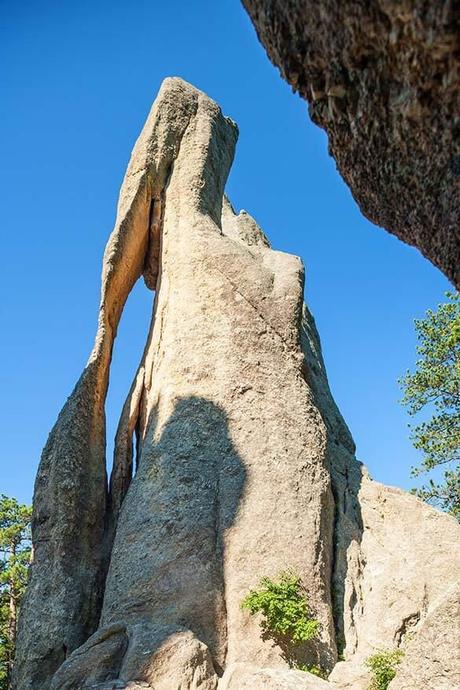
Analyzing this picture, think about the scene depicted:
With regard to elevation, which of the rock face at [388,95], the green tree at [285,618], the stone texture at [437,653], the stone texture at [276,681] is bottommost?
the stone texture at [276,681]

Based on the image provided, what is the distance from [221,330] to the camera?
A: 13469 mm

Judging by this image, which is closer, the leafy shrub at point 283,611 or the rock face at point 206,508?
the leafy shrub at point 283,611

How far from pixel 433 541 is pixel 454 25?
10.8 m

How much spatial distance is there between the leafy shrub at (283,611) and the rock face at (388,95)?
758 cm

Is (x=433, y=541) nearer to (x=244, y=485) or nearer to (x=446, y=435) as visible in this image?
(x=244, y=485)

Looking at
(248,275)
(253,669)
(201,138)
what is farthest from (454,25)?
(201,138)

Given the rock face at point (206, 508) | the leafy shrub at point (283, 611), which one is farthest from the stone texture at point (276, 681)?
the leafy shrub at point (283, 611)

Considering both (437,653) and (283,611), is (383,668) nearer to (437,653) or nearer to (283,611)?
(283,611)

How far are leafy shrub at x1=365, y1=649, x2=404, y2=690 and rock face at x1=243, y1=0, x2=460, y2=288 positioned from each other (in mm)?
6911

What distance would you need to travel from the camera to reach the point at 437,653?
19.8 feet

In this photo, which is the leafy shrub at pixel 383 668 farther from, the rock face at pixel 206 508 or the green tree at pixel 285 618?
the green tree at pixel 285 618

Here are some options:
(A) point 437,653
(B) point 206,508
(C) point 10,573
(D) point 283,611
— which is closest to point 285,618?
(D) point 283,611

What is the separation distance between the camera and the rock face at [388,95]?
3088mm

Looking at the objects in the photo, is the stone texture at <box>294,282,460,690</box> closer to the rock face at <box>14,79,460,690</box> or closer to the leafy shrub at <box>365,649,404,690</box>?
the rock face at <box>14,79,460,690</box>
